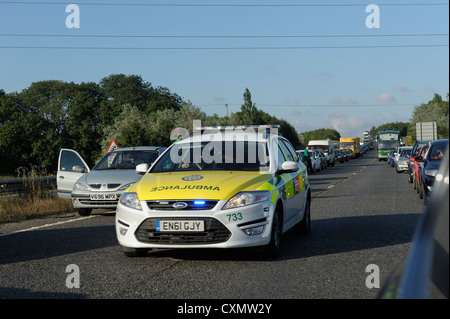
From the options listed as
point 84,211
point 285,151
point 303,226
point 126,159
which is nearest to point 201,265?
point 303,226

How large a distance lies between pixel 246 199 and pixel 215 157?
4.89 ft

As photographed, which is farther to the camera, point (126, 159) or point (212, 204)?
point (126, 159)

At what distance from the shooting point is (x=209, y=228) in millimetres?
6758

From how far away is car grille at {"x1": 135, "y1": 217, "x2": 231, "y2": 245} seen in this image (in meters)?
6.77

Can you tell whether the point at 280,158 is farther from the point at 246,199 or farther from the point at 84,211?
the point at 84,211

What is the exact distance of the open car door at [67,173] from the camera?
563 inches

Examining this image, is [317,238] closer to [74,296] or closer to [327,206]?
[74,296]

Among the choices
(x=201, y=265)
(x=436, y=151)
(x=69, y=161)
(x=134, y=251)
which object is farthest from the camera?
(x=436, y=151)

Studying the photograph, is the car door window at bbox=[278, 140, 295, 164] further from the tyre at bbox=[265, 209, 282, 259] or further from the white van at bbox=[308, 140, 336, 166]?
the white van at bbox=[308, 140, 336, 166]

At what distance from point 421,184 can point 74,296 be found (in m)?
11.6

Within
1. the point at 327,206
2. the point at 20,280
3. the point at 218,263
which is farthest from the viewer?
the point at 327,206

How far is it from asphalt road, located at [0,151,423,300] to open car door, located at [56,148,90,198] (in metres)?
3.15
